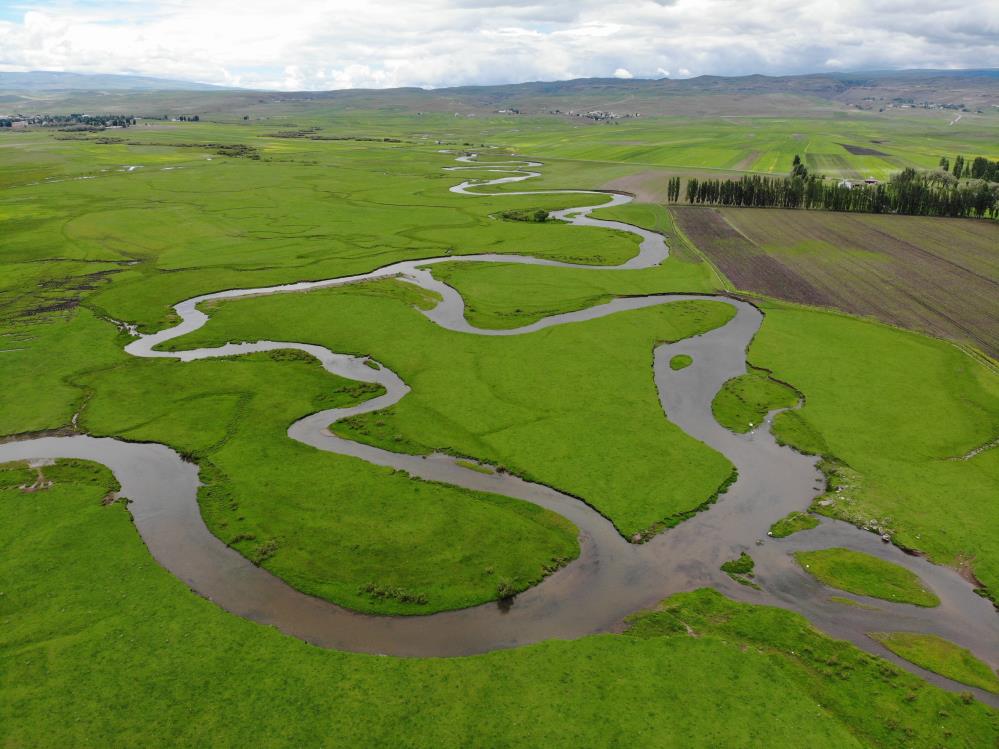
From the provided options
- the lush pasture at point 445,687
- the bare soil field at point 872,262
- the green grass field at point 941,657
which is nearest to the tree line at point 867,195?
the bare soil field at point 872,262

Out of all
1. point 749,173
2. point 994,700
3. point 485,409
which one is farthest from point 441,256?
point 749,173

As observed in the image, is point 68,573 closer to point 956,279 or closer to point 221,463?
point 221,463

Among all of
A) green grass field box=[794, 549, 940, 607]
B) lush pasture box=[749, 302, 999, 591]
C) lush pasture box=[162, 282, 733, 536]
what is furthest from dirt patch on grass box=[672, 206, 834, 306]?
green grass field box=[794, 549, 940, 607]

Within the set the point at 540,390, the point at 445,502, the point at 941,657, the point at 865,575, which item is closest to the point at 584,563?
the point at 445,502

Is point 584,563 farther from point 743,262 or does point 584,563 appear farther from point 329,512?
point 743,262

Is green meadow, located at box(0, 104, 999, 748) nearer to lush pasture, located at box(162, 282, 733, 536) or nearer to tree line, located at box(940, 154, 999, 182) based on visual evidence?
lush pasture, located at box(162, 282, 733, 536)

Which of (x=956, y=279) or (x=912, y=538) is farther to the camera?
(x=956, y=279)

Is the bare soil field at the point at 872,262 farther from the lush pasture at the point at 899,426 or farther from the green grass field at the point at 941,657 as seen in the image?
the green grass field at the point at 941,657
